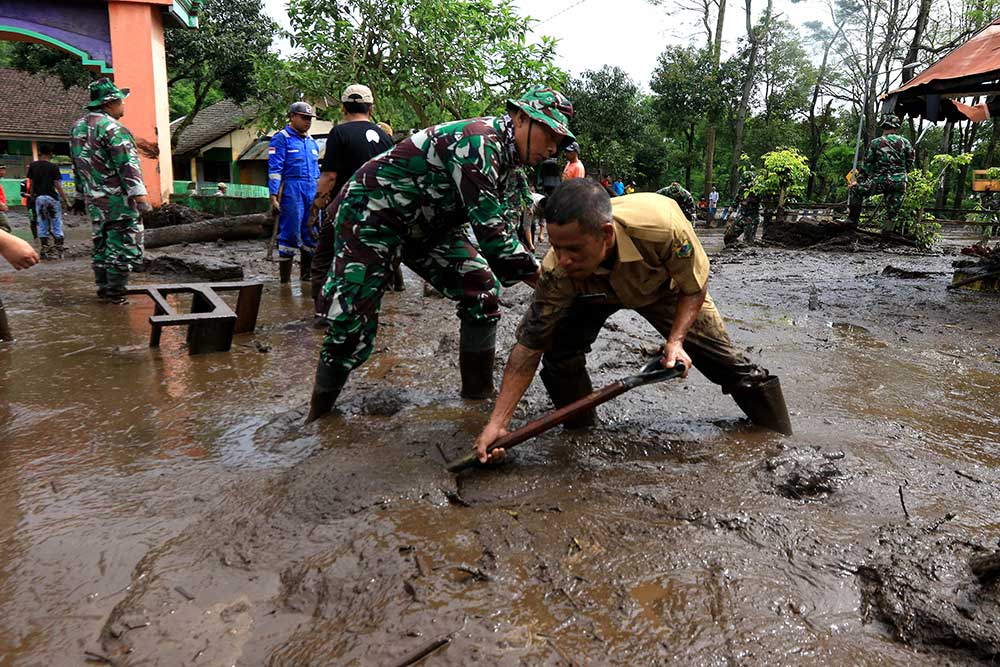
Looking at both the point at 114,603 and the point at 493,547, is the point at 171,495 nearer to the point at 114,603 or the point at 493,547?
the point at 114,603

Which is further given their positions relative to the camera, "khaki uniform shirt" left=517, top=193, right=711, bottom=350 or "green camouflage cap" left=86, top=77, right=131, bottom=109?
"green camouflage cap" left=86, top=77, right=131, bottom=109

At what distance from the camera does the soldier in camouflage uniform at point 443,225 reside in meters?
2.62

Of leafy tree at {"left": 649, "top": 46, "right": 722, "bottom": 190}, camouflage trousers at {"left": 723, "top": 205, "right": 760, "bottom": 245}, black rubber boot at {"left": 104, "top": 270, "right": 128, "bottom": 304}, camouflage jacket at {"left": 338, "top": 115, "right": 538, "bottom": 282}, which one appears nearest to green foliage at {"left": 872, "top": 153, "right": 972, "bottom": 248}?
camouflage trousers at {"left": 723, "top": 205, "right": 760, "bottom": 245}

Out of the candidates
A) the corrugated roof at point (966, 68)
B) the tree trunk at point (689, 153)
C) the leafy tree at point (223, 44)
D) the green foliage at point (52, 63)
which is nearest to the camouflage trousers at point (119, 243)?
the corrugated roof at point (966, 68)

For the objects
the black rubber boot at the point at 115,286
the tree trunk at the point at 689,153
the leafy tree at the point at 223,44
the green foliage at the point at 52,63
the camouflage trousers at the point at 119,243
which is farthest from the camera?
the tree trunk at the point at 689,153

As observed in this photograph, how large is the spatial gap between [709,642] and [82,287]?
22.8 feet

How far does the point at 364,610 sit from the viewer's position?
5.73ft

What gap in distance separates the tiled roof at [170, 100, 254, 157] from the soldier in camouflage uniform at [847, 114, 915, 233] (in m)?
22.3

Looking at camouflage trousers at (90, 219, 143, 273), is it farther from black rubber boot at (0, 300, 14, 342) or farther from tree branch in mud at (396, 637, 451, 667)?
tree branch in mud at (396, 637, 451, 667)

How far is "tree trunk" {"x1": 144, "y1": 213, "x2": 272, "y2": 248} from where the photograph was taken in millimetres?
10016

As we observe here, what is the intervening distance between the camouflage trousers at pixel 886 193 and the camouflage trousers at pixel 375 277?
9.93 m

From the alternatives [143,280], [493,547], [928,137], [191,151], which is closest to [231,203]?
[143,280]

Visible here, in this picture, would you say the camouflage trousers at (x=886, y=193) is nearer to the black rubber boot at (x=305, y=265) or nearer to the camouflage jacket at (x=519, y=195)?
the camouflage jacket at (x=519, y=195)

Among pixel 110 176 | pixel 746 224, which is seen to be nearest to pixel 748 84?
pixel 746 224
